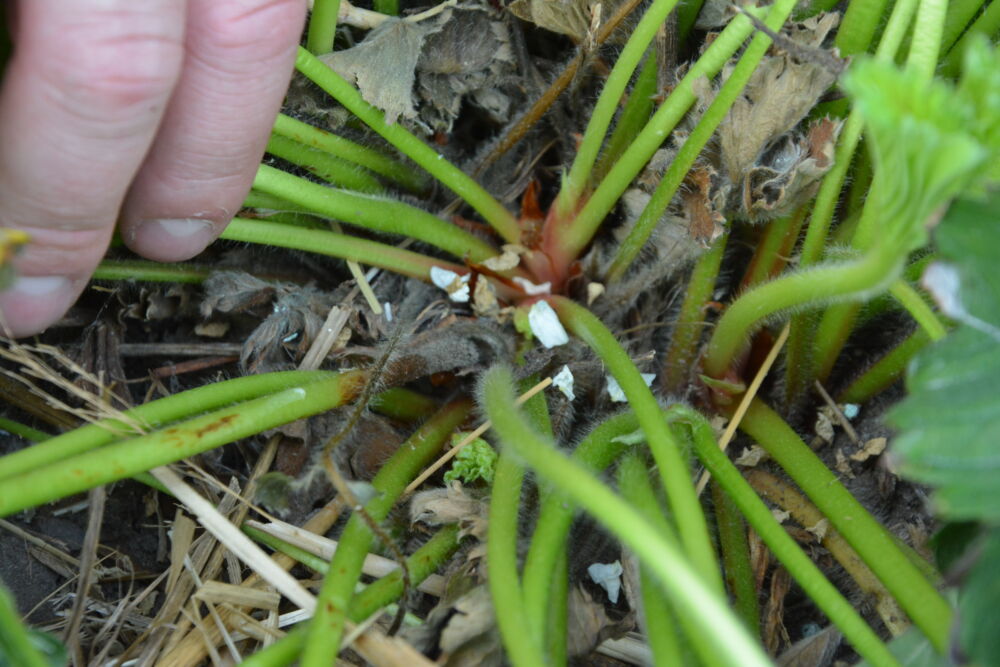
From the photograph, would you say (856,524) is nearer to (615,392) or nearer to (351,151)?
(615,392)

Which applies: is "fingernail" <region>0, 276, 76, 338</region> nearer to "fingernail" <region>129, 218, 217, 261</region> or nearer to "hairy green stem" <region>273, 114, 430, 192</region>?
"fingernail" <region>129, 218, 217, 261</region>

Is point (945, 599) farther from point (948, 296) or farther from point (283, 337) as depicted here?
point (283, 337)

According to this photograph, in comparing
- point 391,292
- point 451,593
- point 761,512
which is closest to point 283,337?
point 391,292

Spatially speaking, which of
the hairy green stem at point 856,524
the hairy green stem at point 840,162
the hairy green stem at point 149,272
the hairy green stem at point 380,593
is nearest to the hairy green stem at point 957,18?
the hairy green stem at point 840,162

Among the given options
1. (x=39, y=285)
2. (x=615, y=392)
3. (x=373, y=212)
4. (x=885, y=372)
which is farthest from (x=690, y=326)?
(x=39, y=285)

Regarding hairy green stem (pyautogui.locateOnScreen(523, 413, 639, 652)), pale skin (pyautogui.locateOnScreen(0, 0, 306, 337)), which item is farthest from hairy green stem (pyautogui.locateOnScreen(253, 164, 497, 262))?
hairy green stem (pyautogui.locateOnScreen(523, 413, 639, 652))

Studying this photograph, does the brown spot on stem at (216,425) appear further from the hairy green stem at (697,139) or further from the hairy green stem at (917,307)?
the hairy green stem at (917,307)
